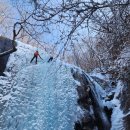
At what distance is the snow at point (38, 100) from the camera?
1083 cm

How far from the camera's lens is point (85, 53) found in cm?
2523

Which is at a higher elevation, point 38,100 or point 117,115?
point 117,115

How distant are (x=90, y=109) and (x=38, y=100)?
5.11ft

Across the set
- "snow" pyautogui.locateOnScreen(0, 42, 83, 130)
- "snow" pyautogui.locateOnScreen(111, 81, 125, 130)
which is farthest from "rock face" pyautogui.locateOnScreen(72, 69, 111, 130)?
"snow" pyautogui.locateOnScreen(111, 81, 125, 130)

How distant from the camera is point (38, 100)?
11.9 m

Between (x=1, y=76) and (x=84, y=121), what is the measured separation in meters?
3.67

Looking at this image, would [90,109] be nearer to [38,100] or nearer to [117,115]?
[117,115]

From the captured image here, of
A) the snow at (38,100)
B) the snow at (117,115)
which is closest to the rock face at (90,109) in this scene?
the snow at (38,100)

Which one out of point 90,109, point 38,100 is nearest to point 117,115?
point 90,109

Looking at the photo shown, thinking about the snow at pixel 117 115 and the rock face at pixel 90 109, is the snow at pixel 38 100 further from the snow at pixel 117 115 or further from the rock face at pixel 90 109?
the snow at pixel 117 115

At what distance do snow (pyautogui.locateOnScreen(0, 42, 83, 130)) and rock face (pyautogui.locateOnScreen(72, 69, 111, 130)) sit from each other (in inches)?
7.5

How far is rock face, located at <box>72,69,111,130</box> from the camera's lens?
11.2m


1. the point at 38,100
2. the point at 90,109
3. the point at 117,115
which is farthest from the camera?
the point at 38,100

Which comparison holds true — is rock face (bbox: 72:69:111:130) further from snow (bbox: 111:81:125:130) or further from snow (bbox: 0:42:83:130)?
snow (bbox: 111:81:125:130)
